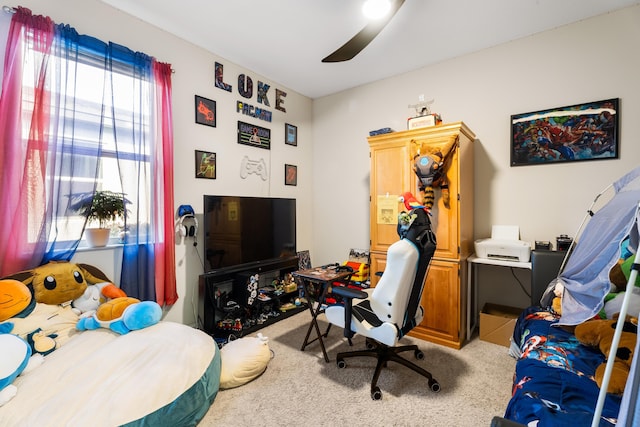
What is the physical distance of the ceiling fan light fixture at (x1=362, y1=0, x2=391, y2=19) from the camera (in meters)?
1.89

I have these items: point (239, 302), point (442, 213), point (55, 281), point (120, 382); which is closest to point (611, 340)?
point (442, 213)

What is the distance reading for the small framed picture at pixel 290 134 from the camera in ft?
13.0

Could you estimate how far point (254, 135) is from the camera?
138 inches

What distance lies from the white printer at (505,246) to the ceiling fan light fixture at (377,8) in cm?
209

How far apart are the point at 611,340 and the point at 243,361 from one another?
223 centimetres

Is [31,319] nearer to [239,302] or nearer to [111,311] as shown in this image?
[111,311]

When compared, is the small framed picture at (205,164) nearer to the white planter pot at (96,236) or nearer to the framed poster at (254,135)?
the framed poster at (254,135)

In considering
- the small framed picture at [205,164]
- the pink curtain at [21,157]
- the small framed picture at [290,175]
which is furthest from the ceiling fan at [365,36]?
the pink curtain at [21,157]

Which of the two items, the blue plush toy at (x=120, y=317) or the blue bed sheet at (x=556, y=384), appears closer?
the blue bed sheet at (x=556, y=384)

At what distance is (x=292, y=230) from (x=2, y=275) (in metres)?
2.45

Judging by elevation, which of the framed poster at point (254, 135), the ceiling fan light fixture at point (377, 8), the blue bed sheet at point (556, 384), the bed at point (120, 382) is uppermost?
the ceiling fan light fixture at point (377, 8)

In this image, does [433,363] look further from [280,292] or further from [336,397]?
[280,292]

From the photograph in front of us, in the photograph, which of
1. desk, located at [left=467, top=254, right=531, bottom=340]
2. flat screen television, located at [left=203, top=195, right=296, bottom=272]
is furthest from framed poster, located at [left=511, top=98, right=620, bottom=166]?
flat screen television, located at [left=203, top=195, right=296, bottom=272]

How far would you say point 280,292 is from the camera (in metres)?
3.40
